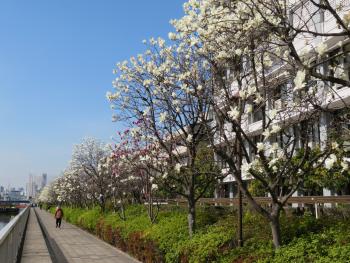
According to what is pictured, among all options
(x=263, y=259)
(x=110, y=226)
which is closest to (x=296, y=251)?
(x=263, y=259)

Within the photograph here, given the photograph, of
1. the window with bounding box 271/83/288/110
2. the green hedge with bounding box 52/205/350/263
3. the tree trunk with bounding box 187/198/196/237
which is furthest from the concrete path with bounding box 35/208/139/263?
the window with bounding box 271/83/288/110

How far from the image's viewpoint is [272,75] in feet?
27.8

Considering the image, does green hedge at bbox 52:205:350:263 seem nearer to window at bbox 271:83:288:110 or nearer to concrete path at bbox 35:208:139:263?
concrete path at bbox 35:208:139:263

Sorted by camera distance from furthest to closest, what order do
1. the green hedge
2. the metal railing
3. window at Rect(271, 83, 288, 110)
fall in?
1. the metal railing
2. window at Rect(271, 83, 288, 110)
3. the green hedge

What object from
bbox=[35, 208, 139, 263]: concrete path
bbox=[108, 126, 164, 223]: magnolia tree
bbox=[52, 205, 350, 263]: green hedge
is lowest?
bbox=[35, 208, 139, 263]: concrete path

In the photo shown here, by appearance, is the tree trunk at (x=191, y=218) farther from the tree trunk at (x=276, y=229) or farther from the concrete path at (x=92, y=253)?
the tree trunk at (x=276, y=229)

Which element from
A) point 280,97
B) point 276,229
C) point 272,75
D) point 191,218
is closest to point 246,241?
point 276,229

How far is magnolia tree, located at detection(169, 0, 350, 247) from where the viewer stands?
209 inches

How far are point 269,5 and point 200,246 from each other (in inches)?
205

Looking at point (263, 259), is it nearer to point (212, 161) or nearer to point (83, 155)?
point (212, 161)

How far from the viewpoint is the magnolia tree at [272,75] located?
5309mm

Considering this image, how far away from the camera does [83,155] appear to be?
3666 cm

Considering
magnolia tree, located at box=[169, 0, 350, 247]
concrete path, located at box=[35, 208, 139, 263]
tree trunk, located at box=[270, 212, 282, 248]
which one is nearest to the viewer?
magnolia tree, located at box=[169, 0, 350, 247]

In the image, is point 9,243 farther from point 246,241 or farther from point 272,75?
point 272,75
